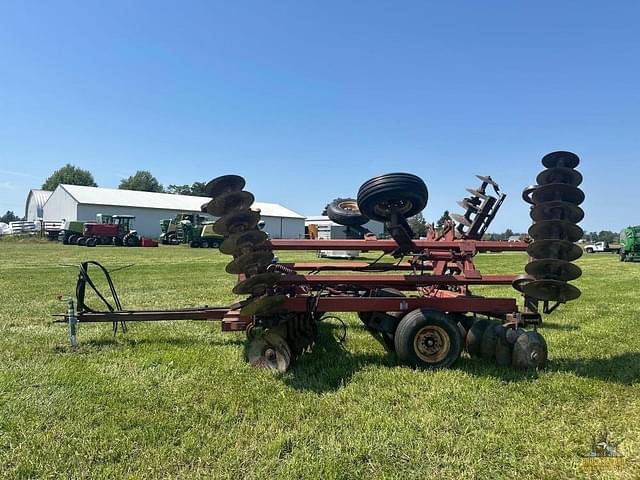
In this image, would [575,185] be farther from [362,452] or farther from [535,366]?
[362,452]

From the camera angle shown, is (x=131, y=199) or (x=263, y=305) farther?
(x=131, y=199)

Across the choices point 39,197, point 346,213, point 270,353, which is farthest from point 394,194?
point 39,197

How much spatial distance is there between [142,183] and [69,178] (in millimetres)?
16155

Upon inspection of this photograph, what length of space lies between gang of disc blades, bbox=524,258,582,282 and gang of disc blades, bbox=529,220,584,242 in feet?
0.74

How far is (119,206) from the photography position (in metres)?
52.3

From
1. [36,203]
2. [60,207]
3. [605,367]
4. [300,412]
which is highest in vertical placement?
[36,203]

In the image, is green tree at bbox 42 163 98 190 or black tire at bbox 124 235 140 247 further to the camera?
green tree at bbox 42 163 98 190

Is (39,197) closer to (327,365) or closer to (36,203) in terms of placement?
(36,203)

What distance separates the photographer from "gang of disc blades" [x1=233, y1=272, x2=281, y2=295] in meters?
4.07

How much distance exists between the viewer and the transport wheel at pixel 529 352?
4316 mm

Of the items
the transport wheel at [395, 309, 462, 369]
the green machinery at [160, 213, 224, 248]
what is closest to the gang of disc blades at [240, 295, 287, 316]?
the transport wheel at [395, 309, 462, 369]

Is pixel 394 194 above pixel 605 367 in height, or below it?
above

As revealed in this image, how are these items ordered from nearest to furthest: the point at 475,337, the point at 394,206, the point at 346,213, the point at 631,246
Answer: the point at 394,206 < the point at 475,337 < the point at 346,213 < the point at 631,246

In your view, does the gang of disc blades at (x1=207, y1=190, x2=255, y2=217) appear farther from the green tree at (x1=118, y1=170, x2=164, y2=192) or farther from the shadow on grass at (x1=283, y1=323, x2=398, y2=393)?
the green tree at (x1=118, y1=170, x2=164, y2=192)
